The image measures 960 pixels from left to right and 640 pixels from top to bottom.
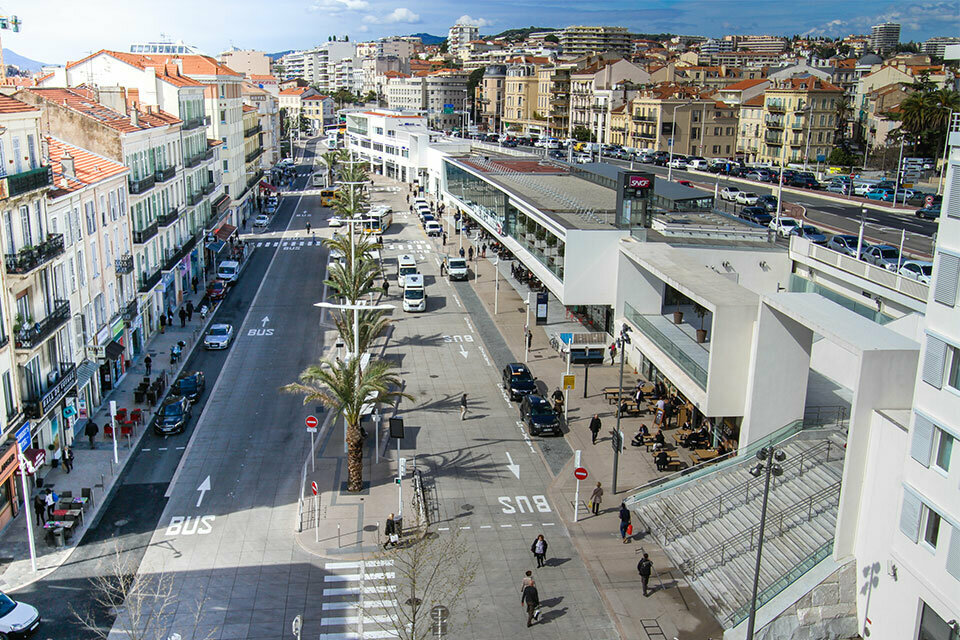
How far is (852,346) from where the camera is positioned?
23.0 metres

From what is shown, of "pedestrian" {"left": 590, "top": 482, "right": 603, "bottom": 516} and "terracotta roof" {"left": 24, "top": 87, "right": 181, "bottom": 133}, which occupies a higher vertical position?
"terracotta roof" {"left": 24, "top": 87, "right": 181, "bottom": 133}

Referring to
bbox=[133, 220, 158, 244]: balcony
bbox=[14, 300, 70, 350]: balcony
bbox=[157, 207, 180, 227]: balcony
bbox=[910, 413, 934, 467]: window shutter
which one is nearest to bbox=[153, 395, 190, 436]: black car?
bbox=[14, 300, 70, 350]: balcony

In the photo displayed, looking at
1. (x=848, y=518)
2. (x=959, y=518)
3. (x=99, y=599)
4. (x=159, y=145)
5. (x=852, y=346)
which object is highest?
(x=159, y=145)

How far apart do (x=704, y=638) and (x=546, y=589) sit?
4.84 metres

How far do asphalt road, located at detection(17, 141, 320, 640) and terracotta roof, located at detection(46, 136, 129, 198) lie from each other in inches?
427

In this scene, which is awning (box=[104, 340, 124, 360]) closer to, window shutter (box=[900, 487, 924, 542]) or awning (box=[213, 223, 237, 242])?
awning (box=[213, 223, 237, 242])

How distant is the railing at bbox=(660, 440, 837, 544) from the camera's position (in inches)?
1078

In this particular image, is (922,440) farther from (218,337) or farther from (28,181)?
(218,337)

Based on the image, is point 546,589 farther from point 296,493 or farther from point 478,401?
point 478,401

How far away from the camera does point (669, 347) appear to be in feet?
122

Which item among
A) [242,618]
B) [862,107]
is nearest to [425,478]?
[242,618]

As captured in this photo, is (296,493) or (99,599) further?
(296,493)

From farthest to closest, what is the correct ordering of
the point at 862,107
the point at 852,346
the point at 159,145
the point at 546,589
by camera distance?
the point at 862,107 < the point at 159,145 < the point at 546,589 < the point at 852,346

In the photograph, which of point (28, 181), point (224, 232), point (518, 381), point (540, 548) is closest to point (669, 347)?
point (518, 381)
